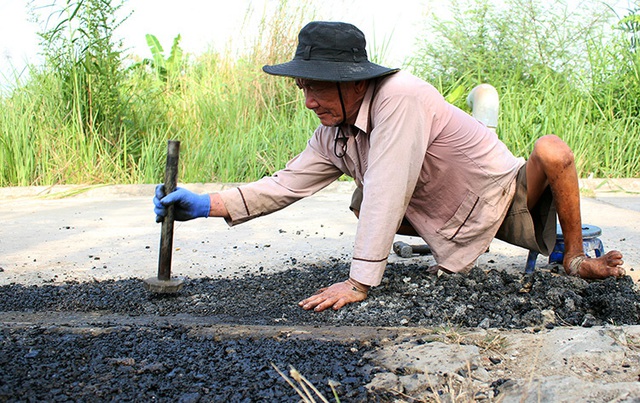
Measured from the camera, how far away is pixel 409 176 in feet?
8.72

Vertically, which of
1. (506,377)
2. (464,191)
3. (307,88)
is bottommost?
(506,377)

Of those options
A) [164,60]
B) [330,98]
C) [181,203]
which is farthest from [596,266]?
[164,60]

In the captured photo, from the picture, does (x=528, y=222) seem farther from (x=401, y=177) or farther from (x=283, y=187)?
(x=283, y=187)

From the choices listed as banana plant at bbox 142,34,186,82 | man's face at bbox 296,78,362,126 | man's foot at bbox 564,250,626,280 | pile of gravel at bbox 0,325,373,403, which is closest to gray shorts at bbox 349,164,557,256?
man's foot at bbox 564,250,626,280

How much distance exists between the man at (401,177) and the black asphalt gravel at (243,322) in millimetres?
167

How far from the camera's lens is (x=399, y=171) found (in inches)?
103

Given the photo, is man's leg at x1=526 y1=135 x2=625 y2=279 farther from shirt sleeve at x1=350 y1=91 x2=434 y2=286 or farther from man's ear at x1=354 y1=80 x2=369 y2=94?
man's ear at x1=354 y1=80 x2=369 y2=94

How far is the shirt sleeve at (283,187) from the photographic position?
310 centimetres

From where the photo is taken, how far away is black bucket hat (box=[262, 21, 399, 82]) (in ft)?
8.39

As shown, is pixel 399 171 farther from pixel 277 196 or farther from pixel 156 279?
pixel 156 279

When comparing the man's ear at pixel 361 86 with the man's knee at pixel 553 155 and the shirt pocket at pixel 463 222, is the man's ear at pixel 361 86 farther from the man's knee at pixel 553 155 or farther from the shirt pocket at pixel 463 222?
the man's knee at pixel 553 155

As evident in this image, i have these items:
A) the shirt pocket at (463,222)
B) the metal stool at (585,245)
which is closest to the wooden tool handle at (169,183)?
the shirt pocket at (463,222)

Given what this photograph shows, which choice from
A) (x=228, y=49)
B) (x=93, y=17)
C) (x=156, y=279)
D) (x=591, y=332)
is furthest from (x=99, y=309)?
(x=228, y=49)

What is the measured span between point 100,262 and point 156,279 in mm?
859
